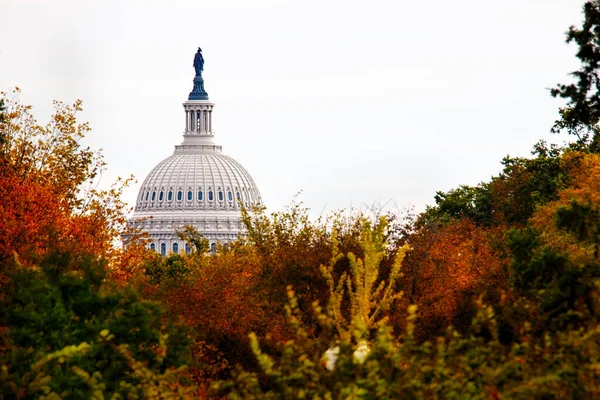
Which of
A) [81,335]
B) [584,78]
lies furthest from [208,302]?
[81,335]

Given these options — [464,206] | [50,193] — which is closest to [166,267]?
[464,206]

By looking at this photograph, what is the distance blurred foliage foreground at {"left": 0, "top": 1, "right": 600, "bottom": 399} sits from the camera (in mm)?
19094

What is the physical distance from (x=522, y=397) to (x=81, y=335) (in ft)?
28.2

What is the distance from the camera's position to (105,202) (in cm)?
4653

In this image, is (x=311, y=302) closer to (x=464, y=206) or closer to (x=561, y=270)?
(x=561, y=270)

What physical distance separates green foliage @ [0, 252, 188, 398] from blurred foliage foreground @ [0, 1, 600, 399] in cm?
4

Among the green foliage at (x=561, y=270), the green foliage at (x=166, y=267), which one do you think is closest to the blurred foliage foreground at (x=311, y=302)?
the green foliage at (x=561, y=270)

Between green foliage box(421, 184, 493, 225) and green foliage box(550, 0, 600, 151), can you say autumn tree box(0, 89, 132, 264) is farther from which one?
green foliage box(421, 184, 493, 225)

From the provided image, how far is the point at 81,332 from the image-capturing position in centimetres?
2422

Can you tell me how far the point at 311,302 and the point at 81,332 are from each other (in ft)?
44.7

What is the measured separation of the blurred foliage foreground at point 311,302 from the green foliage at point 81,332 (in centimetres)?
4

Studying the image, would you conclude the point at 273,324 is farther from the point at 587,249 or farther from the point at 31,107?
the point at 31,107

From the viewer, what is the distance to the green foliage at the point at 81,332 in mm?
22438

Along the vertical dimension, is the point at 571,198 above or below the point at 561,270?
above
